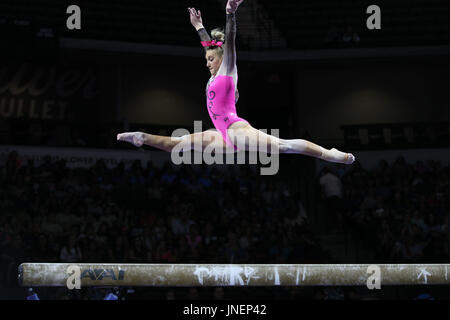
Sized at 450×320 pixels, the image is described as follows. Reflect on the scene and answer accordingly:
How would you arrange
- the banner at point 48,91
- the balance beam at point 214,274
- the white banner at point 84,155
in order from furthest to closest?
the banner at point 48,91, the white banner at point 84,155, the balance beam at point 214,274

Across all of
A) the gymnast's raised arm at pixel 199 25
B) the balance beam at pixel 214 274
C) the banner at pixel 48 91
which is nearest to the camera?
the balance beam at pixel 214 274

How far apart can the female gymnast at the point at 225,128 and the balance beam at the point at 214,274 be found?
104 centimetres

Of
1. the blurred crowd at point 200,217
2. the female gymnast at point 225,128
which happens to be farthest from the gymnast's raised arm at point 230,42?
the blurred crowd at point 200,217

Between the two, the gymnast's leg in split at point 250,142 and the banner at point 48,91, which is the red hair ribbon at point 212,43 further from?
the banner at point 48,91

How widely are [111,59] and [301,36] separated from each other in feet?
16.4

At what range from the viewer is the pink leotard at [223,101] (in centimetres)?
542

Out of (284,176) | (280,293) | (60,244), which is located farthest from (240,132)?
(284,176)

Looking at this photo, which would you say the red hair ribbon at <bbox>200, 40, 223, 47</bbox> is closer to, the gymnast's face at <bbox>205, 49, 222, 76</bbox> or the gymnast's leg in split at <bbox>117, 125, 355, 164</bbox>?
the gymnast's face at <bbox>205, 49, 222, 76</bbox>

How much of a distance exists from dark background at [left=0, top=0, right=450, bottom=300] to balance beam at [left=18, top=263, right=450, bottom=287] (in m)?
3.60

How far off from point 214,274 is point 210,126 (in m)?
11.7

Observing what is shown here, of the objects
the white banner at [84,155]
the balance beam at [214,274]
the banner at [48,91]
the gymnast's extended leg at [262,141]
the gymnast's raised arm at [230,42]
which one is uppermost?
the banner at [48,91]

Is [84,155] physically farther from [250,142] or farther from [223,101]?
[250,142]

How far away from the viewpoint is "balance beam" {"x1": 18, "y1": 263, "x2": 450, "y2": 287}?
5.22m

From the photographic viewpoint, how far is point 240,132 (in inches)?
210
